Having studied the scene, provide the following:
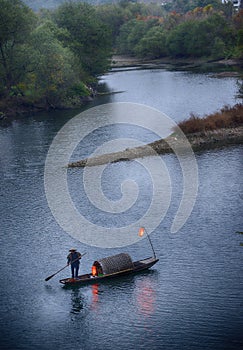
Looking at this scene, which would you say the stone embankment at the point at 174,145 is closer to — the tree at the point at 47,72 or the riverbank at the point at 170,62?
the tree at the point at 47,72

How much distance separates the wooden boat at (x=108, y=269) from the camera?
34.9 meters

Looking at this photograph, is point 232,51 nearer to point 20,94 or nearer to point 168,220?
point 20,94

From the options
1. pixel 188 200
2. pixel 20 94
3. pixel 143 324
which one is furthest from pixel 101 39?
pixel 143 324

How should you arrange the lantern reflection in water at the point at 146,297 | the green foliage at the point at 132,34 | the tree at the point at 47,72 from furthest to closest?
the green foliage at the point at 132,34, the tree at the point at 47,72, the lantern reflection in water at the point at 146,297

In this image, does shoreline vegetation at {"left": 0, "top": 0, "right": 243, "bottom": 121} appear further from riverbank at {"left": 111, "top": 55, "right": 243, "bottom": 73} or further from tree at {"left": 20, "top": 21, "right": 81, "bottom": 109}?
riverbank at {"left": 111, "top": 55, "right": 243, "bottom": 73}

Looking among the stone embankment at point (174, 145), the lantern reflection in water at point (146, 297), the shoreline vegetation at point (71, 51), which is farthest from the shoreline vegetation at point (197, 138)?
the shoreline vegetation at point (71, 51)

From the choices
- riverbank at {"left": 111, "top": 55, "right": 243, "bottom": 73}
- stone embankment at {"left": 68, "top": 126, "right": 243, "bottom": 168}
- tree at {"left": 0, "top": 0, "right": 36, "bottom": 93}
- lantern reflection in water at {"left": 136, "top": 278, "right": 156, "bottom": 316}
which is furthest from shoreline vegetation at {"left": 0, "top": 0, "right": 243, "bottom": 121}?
lantern reflection in water at {"left": 136, "top": 278, "right": 156, "bottom": 316}

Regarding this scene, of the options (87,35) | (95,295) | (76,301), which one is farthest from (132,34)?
(76,301)

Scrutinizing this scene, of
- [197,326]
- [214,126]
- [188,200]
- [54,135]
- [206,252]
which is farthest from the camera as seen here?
Result: [54,135]

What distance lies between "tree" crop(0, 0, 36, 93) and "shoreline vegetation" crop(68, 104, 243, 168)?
39156mm

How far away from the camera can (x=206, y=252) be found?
38438 mm

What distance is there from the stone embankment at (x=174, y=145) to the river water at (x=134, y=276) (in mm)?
2159

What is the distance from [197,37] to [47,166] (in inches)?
4033

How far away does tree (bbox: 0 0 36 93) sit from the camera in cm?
9546
